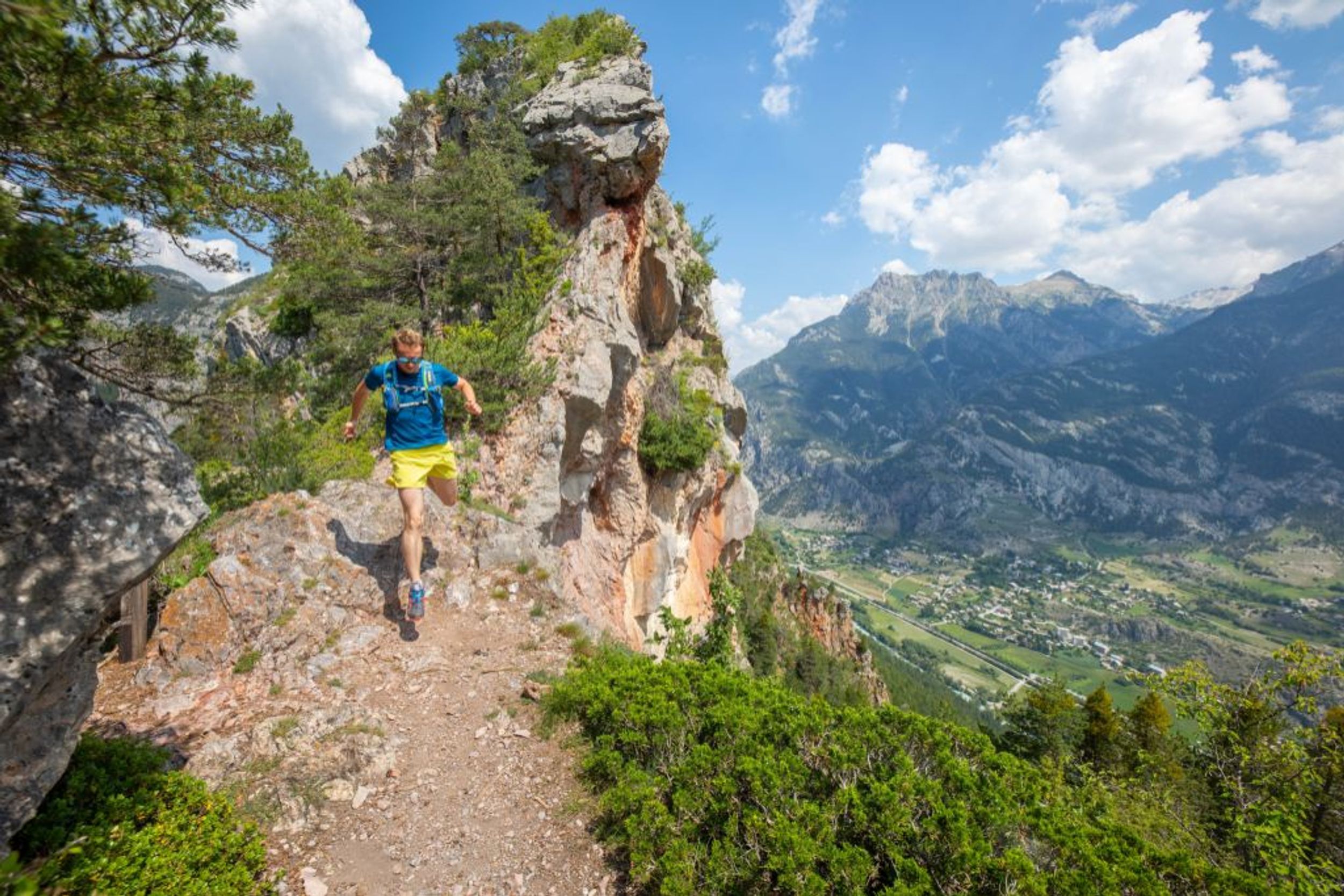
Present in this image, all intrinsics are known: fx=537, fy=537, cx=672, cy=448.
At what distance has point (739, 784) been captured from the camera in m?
4.87

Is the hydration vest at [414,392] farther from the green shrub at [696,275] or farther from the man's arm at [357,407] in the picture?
the green shrub at [696,275]

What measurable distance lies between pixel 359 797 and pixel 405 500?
3.69 metres

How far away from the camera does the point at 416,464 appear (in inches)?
307

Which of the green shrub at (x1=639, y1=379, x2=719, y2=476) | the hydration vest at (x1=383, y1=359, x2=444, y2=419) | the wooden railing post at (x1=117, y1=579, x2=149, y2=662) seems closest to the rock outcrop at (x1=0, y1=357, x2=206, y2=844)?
the wooden railing post at (x1=117, y1=579, x2=149, y2=662)

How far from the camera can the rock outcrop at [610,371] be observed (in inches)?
531

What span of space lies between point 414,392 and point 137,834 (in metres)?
5.35

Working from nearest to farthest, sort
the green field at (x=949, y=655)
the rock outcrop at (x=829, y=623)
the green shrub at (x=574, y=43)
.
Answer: the green shrub at (x=574, y=43) < the rock outcrop at (x=829, y=623) < the green field at (x=949, y=655)

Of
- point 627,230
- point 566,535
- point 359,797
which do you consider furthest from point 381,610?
point 627,230

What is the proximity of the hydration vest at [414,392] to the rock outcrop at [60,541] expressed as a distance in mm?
3594

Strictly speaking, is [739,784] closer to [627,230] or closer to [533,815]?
[533,815]

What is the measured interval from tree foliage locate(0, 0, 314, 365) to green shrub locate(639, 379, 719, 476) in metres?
16.2

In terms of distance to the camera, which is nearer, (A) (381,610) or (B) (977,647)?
(A) (381,610)

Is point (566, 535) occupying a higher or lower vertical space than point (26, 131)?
lower

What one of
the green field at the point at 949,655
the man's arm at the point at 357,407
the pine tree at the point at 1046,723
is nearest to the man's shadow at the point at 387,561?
the man's arm at the point at 357,407
